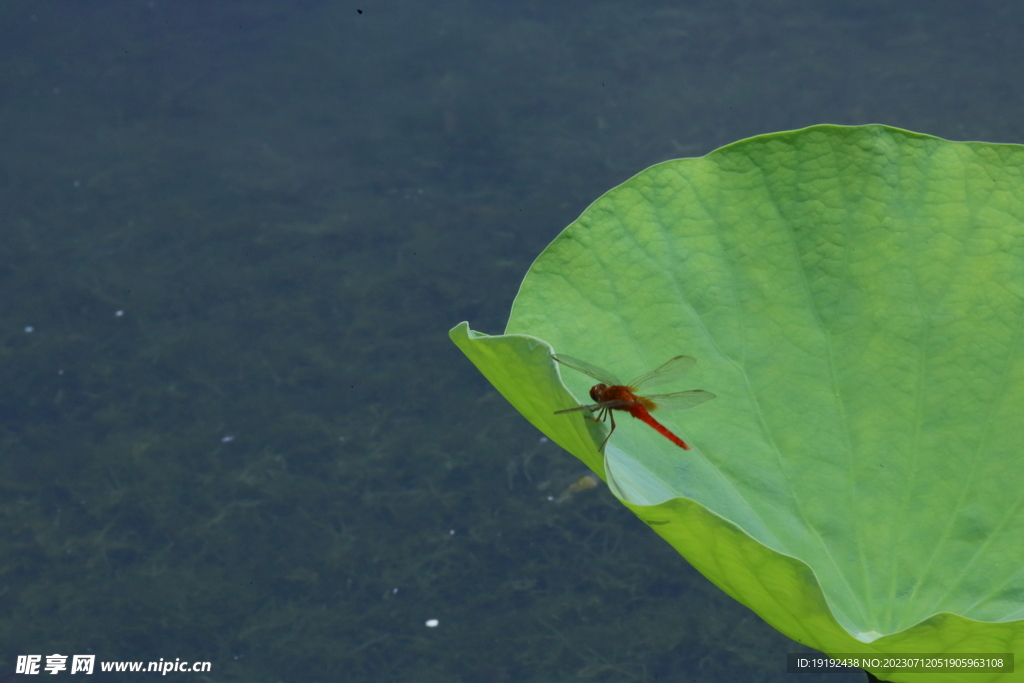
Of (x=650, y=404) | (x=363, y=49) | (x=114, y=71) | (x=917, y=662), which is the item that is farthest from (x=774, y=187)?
(x=114, y=71)

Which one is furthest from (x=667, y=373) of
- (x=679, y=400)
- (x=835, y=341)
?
(x=835, y=341)

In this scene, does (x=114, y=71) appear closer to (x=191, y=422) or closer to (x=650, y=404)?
(x=191, y=422)

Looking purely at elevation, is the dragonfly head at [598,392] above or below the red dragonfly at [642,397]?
above

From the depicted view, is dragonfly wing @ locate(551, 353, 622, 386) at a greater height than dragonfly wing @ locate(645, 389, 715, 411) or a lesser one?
greater

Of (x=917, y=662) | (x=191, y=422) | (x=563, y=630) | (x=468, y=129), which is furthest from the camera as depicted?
(x=468, y=129)
